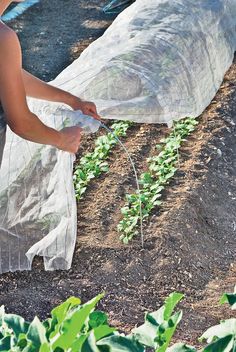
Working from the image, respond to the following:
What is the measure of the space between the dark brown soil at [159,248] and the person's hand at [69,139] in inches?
35.0

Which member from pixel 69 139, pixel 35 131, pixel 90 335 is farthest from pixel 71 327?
pixel 69 139

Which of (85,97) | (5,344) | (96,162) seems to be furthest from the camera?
(96,162)

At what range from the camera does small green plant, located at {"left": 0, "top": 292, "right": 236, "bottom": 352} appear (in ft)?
8.25

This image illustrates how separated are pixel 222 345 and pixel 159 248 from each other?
8.99 ft

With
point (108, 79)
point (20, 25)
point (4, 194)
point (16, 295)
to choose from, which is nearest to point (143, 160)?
point (108, 79)

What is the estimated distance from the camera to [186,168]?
19.9 ft

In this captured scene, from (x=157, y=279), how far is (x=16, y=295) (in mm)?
758

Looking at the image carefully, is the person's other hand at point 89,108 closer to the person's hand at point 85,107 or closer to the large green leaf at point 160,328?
the person's hand at point 85,107

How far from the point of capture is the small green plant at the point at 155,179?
543cm

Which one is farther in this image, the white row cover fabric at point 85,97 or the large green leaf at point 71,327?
the white row cover fabric at point 85,97

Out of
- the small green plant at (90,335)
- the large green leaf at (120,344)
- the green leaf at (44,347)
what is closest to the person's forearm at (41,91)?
the small green plant at (90,335)

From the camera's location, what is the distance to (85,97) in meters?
5.49

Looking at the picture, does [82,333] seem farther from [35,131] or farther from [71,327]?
[35,131]

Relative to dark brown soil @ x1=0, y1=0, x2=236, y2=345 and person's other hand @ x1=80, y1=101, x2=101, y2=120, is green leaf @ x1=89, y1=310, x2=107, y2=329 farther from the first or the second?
person's other hand @ x1=80, y1=101, x2=101, y2=120
